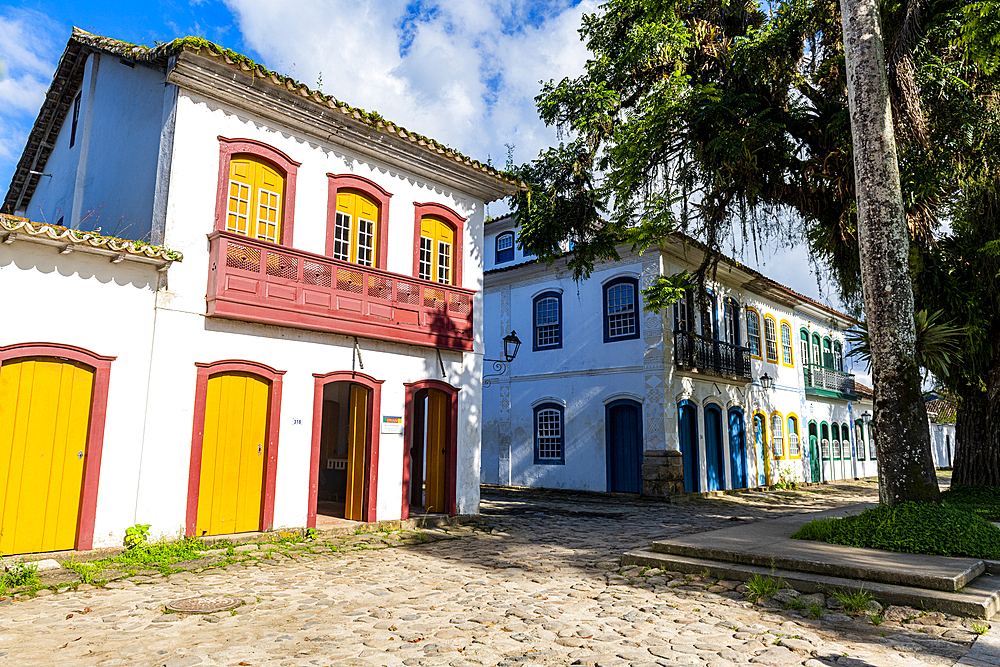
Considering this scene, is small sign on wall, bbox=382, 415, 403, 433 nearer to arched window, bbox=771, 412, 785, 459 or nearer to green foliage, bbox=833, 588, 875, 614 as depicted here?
green foliage, bbox=833, 588, 875, 614

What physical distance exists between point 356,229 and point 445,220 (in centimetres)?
193

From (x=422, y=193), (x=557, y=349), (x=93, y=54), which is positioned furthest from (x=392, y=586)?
(x=557, y=349)

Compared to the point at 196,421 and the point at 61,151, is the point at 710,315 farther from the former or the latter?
the point at 61,151

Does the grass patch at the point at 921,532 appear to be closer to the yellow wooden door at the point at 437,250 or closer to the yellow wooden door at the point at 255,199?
the yellow wooden door at the point at 437,250

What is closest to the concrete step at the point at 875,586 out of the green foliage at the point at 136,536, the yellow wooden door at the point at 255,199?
the green foliage at the point at 136,536

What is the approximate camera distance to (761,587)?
20.0ft

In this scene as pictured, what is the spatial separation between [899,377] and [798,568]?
104 inches

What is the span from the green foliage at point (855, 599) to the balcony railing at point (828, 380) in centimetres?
2042

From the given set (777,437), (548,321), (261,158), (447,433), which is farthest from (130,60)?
(777,437)

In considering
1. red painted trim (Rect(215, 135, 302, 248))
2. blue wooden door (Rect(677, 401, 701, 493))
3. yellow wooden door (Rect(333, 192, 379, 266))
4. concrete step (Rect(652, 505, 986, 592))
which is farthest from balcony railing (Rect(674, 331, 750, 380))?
red painted trim (Rect(215, 135, 302, 248))

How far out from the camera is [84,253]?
7730mm

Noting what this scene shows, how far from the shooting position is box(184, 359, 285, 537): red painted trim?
835 centimetres

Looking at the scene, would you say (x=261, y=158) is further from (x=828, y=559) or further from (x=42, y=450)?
(x=828, y=559)

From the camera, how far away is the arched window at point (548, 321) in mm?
19031
